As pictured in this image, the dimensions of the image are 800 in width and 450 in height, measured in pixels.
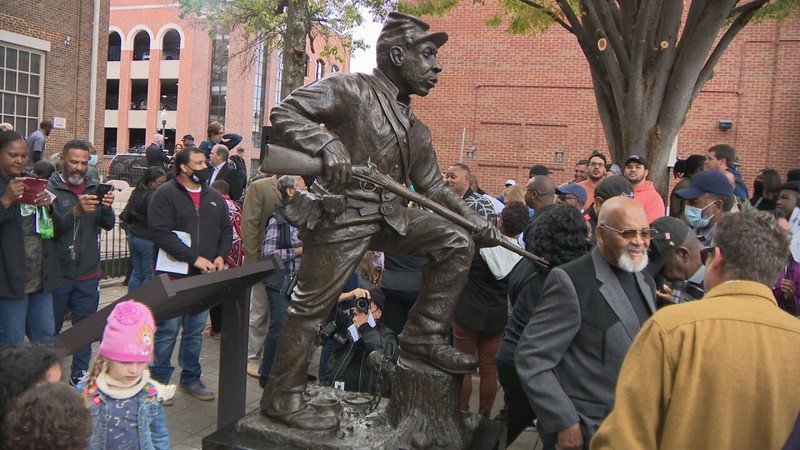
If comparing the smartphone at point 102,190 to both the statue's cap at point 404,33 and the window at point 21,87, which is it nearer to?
the statue's cap at point 404,33

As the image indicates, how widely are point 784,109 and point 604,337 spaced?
50.8 feet

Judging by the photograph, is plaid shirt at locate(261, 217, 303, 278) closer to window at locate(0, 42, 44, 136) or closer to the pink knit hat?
the pink knit hat

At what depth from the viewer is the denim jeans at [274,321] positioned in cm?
527

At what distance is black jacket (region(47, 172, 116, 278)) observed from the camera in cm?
468

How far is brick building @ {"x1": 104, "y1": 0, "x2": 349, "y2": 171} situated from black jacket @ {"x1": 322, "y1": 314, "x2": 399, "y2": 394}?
106 ft

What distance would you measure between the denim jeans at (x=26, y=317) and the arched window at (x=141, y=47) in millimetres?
38494

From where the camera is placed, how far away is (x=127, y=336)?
2.59 metres

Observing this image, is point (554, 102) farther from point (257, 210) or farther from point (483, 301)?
point (483, 301)

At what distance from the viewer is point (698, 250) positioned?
3697mm

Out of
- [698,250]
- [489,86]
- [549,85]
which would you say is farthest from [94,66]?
[698,250]

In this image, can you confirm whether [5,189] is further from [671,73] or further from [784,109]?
[784,109]

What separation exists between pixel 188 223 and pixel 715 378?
4.01m

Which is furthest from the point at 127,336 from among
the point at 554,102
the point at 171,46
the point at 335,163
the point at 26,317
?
the point at 171,46

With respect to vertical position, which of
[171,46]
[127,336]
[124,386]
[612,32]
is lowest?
[124,386]
